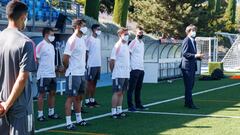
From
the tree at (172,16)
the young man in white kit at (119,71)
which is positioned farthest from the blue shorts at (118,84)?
the tree at (172,16)

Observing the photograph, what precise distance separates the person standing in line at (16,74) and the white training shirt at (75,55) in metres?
4.59

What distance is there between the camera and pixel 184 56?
42.0 feet

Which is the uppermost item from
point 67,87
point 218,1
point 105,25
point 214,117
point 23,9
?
point 218,1

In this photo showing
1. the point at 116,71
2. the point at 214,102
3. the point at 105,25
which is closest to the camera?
the point at 116,71

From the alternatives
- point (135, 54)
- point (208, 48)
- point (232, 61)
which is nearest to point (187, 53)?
point (135, 54)

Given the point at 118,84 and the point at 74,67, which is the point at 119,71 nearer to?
the point at 118,84

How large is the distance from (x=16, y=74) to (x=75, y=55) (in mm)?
4774

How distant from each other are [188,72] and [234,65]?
22.7 m

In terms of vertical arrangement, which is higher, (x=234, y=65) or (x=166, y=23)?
(x=166, y=23)

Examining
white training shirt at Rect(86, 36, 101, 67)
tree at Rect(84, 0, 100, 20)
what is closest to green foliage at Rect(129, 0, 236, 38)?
tree at Rect(84, 0, 100, 20)

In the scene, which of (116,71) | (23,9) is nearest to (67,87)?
(116,71)

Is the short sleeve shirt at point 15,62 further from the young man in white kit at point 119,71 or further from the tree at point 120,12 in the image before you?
the tree at point 120,12

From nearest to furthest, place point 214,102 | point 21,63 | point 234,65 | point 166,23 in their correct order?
1. point 21,63
2. point 214,102
3. point 234,65
4. point 166,23

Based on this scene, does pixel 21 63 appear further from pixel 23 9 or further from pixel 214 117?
pixel 214 117
